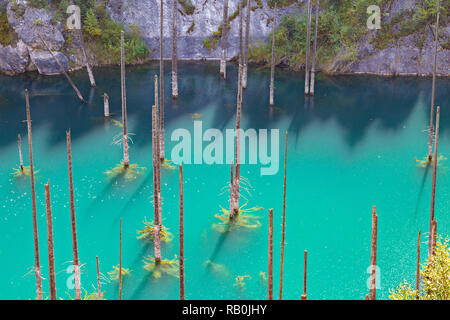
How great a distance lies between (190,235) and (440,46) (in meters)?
58.5

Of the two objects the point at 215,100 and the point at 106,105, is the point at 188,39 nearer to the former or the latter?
the point at 215,100

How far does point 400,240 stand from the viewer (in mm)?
57656

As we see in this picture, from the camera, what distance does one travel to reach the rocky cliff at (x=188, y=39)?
97125 mm

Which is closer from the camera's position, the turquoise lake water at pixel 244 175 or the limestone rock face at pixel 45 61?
the turquoise lake water at pixel 244 175

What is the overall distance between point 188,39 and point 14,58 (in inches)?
1037

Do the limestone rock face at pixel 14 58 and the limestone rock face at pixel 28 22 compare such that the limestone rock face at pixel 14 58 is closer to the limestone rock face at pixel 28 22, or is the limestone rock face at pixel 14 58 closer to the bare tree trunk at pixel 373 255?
the limestone rock face at pixel 28 22

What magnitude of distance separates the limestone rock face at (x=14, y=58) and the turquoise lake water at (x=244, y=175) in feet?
9.96

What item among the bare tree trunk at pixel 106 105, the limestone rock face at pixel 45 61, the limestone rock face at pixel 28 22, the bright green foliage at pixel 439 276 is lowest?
the bright green foliage at pixel 439 276

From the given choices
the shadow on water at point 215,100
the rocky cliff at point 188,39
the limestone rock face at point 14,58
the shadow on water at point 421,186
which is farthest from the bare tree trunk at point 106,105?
the shadow on water at point 421,186

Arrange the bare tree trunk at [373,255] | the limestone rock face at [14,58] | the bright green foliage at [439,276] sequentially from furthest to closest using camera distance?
the limestone rock face at [14,58]
the bright green foliage at [439,276]
the bare tree trunk at [373,255]

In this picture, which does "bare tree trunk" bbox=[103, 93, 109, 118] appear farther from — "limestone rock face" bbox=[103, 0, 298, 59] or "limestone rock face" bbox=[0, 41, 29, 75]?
"limestone rock face" bbox=[103, 0, 298, 59]

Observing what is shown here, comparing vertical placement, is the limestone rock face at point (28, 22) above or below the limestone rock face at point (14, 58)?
above

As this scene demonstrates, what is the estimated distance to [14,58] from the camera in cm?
9781

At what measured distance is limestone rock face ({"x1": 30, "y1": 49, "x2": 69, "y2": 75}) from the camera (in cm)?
9744
